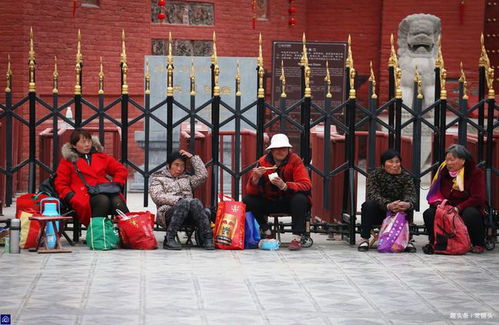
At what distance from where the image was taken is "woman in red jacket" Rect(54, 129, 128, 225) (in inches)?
472

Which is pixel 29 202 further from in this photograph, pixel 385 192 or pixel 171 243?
pixel 385 192

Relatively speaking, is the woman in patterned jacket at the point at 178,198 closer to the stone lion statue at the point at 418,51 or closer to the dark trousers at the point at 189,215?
the dark trousers at the point at 189,215

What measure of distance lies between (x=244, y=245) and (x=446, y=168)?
6.80 feet

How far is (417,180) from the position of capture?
42.0 ft

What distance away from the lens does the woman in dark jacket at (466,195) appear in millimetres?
11969

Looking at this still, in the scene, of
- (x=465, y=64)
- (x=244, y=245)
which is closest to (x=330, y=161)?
(x=244, y=245)

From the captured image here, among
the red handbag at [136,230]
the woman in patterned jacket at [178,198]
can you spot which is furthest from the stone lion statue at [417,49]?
the red handbag at [136,230]

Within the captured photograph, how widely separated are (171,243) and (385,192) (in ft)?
6.93

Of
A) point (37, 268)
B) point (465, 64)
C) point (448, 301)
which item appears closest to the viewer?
point (448, 301)

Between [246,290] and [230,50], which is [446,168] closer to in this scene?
[246,290]

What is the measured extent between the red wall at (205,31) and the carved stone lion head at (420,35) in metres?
0.94

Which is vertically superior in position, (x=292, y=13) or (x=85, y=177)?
(x=292, y=13)

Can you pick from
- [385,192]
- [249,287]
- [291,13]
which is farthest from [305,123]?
[291,13]

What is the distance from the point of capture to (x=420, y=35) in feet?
72.3
